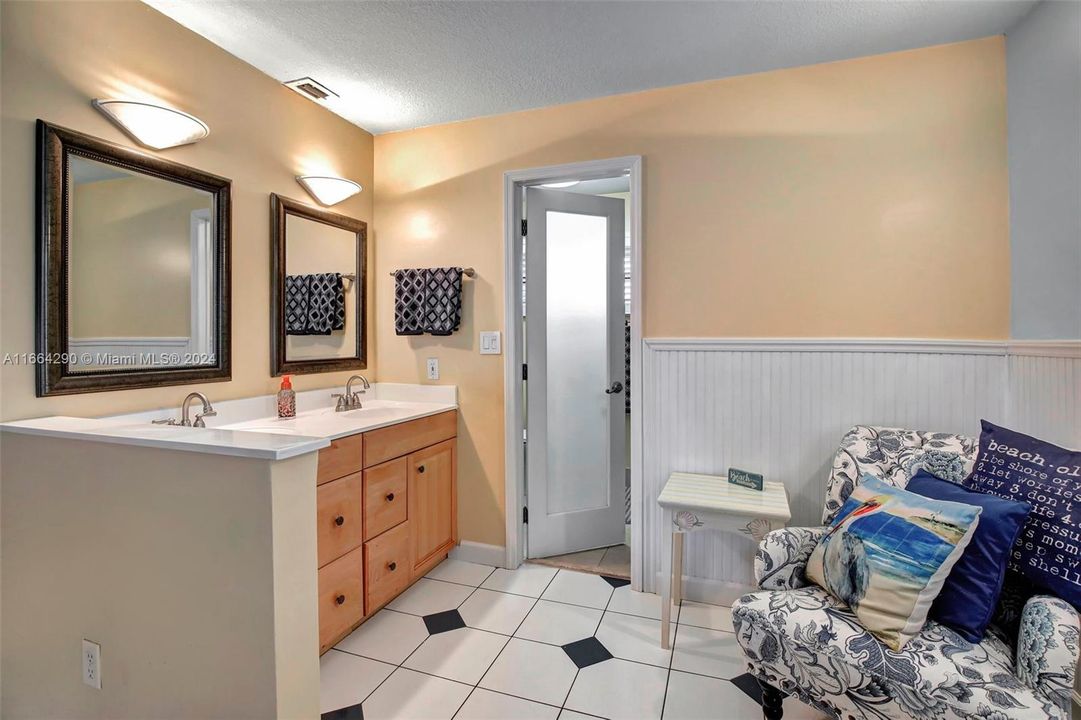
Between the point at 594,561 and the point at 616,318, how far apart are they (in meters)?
1.39

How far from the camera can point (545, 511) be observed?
9.16 ft

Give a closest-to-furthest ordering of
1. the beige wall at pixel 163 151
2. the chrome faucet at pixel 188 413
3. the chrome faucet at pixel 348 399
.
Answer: the beige wall at pixel 163 151
the chrome faucet at pixel 188 413
the chrome faucet at pixel 348 399

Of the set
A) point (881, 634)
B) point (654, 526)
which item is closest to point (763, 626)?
point (881, 634)

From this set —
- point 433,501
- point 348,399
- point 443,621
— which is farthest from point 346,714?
point 348,399

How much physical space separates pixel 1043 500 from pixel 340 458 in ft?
7.27

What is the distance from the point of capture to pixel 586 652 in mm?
1923

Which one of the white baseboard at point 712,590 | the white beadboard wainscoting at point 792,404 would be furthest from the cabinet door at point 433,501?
the white baseboard at point 712,590

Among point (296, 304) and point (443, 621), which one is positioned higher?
point (296, 304)

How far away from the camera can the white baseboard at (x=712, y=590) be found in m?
2.26

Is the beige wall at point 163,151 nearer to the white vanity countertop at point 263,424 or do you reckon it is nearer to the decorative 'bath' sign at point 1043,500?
the white vanity countertop at point 263,424

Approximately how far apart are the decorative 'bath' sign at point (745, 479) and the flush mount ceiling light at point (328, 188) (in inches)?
90.6

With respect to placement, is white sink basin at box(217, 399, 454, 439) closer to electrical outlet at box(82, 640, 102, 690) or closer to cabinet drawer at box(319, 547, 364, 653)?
cabinet drawer at box(319, 547, 364, 653)

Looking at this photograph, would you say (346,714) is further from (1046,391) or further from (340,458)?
(1046,391)

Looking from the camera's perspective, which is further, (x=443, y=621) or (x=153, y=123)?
(x=443, y=621)
